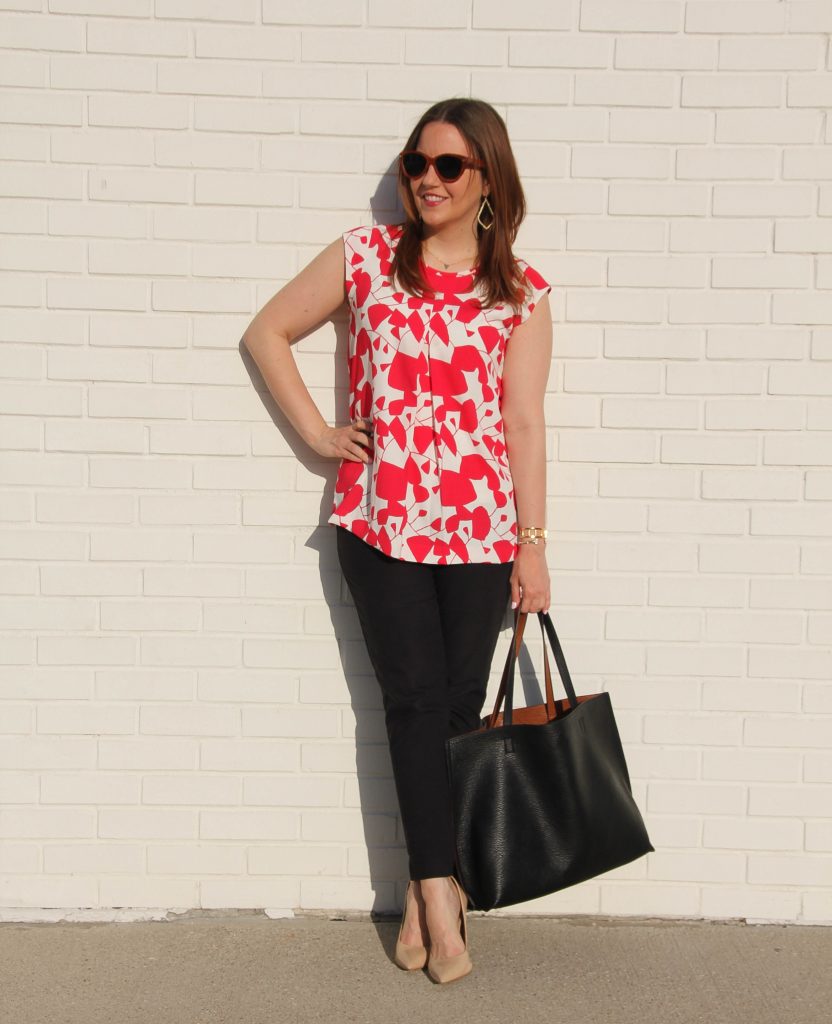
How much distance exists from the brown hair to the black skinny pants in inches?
26.7

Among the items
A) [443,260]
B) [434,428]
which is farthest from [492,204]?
[434,428]

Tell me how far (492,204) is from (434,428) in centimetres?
59

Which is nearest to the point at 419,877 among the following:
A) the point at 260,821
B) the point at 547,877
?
the point at 547,877

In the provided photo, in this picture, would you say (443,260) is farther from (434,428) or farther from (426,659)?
(426,659)

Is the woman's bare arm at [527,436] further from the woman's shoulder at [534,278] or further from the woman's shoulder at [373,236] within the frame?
the woman's shoulder at [373,236]

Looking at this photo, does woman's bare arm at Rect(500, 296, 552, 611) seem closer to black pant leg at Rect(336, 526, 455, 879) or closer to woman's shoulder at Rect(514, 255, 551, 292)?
woman's shoulder at Rect(514, 255, 551, 292)

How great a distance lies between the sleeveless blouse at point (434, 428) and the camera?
2652 mm

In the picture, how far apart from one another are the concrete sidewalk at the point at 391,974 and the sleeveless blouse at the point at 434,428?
1.05 m

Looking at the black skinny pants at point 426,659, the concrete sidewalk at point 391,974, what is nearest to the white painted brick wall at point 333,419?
the concrete sidewalk at point 391,974

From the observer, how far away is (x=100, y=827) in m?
3.07

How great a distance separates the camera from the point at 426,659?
268 centimetres

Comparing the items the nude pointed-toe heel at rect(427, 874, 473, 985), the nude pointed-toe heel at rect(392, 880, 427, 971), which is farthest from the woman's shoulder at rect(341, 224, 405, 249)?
the nude pointed-toe heel at rect(392, 880, 427, 971)

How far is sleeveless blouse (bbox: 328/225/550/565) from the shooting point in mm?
2652

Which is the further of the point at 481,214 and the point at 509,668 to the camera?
the point at 481,214
